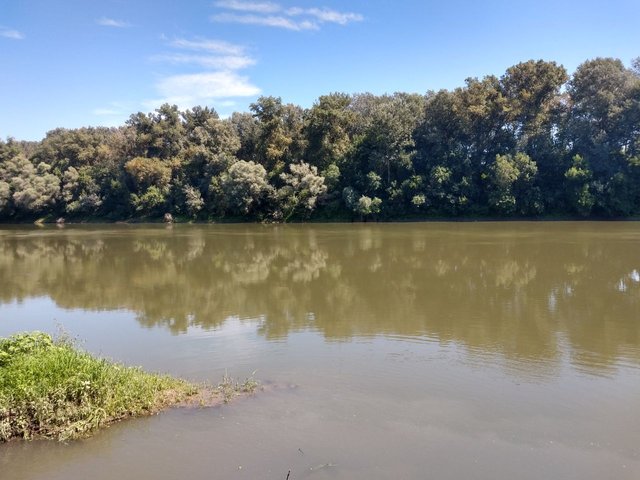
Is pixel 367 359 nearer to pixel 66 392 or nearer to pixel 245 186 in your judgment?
pixel 66 392

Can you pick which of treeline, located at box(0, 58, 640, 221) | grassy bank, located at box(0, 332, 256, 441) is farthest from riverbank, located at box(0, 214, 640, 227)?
grassy bank, located at box(0, 332, 256, 441)

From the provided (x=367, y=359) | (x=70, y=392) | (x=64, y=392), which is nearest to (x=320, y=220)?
(x=367, y=359)

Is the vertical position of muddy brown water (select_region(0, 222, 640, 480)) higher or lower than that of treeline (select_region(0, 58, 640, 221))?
lower

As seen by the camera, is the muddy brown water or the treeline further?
the treeline

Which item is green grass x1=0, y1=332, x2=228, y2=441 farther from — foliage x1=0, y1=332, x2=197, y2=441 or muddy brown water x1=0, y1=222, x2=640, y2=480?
muddy brown water x1=0, y1=222, x2=640, y2=480

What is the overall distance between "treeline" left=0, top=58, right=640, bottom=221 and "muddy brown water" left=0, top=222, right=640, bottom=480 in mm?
24570

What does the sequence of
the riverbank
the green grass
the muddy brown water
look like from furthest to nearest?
1. the riverbank
2. the green grass
3. the muddy brown water

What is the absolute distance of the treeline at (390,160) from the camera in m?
44.1

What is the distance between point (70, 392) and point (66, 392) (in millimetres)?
55

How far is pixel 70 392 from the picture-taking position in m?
6.70

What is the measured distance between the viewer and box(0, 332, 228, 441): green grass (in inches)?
251

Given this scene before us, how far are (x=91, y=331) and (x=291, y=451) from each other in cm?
792

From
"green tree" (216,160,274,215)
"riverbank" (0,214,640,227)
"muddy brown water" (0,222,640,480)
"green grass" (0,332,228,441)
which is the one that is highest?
"green tree" (216,160,274,215)

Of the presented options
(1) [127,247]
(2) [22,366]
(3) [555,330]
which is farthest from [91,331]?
(1) [127,247]
